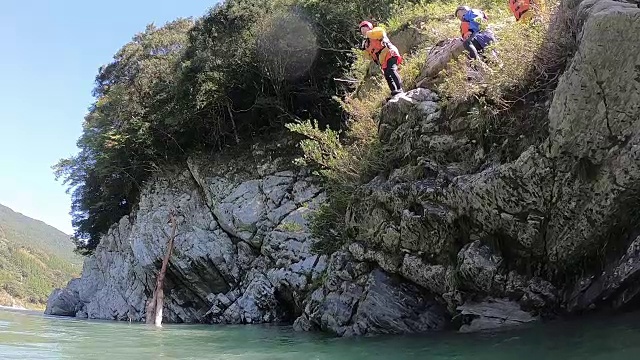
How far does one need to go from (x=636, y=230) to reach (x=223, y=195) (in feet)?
52.3

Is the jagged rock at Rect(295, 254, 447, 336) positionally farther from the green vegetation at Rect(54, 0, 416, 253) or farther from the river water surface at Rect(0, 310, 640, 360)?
the green vegetation at Rect(54, 0, 416, 253)

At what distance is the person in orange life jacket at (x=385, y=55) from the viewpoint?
9.58 metres

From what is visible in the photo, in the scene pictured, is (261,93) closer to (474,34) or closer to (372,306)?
(474,34)

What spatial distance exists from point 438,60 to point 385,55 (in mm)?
1211

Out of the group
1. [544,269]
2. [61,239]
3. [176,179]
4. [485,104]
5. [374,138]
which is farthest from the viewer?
[61,239]

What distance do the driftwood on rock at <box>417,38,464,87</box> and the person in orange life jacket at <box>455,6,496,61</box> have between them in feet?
0.71

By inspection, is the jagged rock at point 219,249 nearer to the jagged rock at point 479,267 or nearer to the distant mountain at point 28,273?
the jagged rock at point 479,267

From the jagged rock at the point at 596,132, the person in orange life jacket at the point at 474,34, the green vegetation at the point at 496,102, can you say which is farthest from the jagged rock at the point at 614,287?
the person in orange life jacket at the point at 474,34

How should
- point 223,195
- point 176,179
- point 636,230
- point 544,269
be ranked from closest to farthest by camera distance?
point 636,230, point 544,269, point 223,195, point 176,179

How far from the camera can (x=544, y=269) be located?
6621mm

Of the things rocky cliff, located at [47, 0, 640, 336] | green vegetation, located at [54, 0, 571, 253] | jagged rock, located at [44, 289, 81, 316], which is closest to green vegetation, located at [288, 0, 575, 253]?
green vegetation, located at [54, 0, 571, 253]

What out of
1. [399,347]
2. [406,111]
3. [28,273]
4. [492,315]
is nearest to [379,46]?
[406,111]

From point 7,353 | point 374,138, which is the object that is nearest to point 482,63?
point 374,138

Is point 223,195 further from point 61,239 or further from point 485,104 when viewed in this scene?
point 61,239
